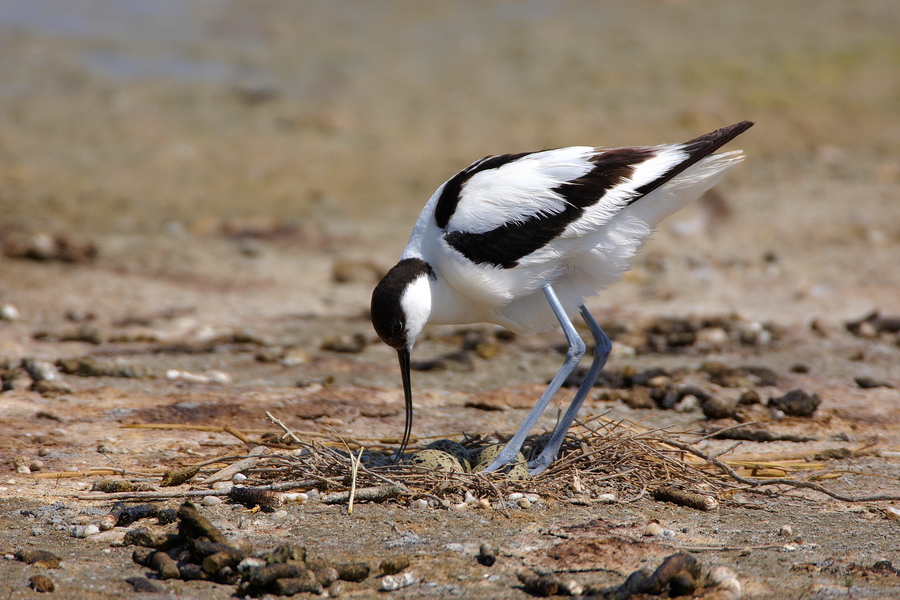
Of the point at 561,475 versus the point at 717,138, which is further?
the point at 717,138

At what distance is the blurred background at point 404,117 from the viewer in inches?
306

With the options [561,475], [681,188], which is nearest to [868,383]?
[681,188]

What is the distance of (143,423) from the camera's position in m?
4.17

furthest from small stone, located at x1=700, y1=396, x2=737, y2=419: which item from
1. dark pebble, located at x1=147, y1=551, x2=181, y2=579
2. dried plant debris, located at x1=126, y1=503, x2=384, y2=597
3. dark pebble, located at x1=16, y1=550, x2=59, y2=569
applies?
dark pebble, located at x1=16, y1=550, x2=59, y2=569

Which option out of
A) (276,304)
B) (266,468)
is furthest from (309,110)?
(266,468)

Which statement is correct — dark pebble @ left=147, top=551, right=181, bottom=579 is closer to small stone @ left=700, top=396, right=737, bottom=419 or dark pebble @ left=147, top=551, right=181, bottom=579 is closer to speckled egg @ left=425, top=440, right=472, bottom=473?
speckled egg @ left=425, top=440, right=472, bottom=473

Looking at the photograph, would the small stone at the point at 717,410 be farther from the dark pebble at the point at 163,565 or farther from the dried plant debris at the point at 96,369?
the dried plant debris at the point at 96,369

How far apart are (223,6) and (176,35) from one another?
212 cm

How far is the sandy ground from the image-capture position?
127 inches

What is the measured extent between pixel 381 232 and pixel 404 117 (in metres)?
3.28

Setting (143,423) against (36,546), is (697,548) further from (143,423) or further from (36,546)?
(143,423)

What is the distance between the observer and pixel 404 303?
3.75 metres

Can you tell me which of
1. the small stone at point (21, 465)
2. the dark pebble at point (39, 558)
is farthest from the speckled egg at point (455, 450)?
the small stone at point (21, 465)

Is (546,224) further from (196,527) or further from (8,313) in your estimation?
(8,313)
